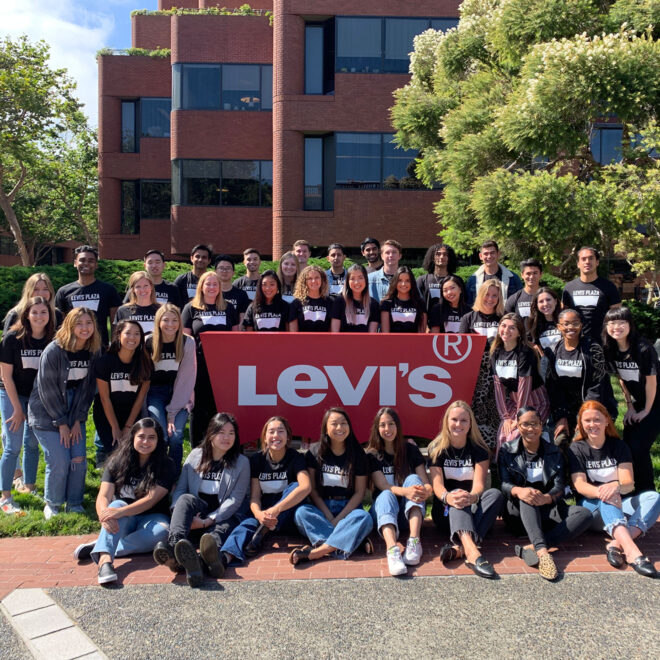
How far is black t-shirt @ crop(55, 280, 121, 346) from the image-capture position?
6777 millimetres

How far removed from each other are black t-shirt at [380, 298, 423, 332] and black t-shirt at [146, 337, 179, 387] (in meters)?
2.29

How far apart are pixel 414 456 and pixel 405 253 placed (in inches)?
651

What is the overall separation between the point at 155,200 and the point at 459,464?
2256 centimetres

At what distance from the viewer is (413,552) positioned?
473 cm

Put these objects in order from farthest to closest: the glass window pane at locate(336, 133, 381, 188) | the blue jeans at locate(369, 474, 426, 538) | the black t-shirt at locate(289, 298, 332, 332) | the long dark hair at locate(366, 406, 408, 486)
→ the glass window pane at locate(336, 133, 381, 188) → the black t-shirt at locate(289, 298, 332, 332) → the long dark hair at locate(366, 406, 408, 486) → the blue jeans at locate(369, 474, 426, 538)

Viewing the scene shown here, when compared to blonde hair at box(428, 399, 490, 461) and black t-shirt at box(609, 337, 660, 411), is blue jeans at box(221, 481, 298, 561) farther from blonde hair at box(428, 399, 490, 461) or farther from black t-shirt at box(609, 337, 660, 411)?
black t-shirt at box(609, 337, 660, 411)

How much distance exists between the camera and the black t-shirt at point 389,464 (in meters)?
5.35

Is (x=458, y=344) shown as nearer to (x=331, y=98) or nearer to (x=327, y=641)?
(x=327, y=641)

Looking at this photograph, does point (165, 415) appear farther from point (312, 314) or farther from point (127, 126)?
point (127, 126)

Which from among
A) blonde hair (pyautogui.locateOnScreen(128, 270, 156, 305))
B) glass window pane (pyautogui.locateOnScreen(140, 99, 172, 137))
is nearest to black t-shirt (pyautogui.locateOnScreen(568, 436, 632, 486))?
blonde hair (pyautogui.locateOnScreen(128, 270, 156, 305))

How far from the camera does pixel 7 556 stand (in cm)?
492

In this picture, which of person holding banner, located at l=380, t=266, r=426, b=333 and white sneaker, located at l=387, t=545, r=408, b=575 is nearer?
white sneaker, located at l=387, t=545, r=408, b=575

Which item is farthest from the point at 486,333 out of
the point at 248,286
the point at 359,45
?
the point at 359,45

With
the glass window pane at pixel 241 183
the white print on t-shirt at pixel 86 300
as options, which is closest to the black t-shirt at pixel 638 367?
the white print on t-shirt at pixel 86 300
